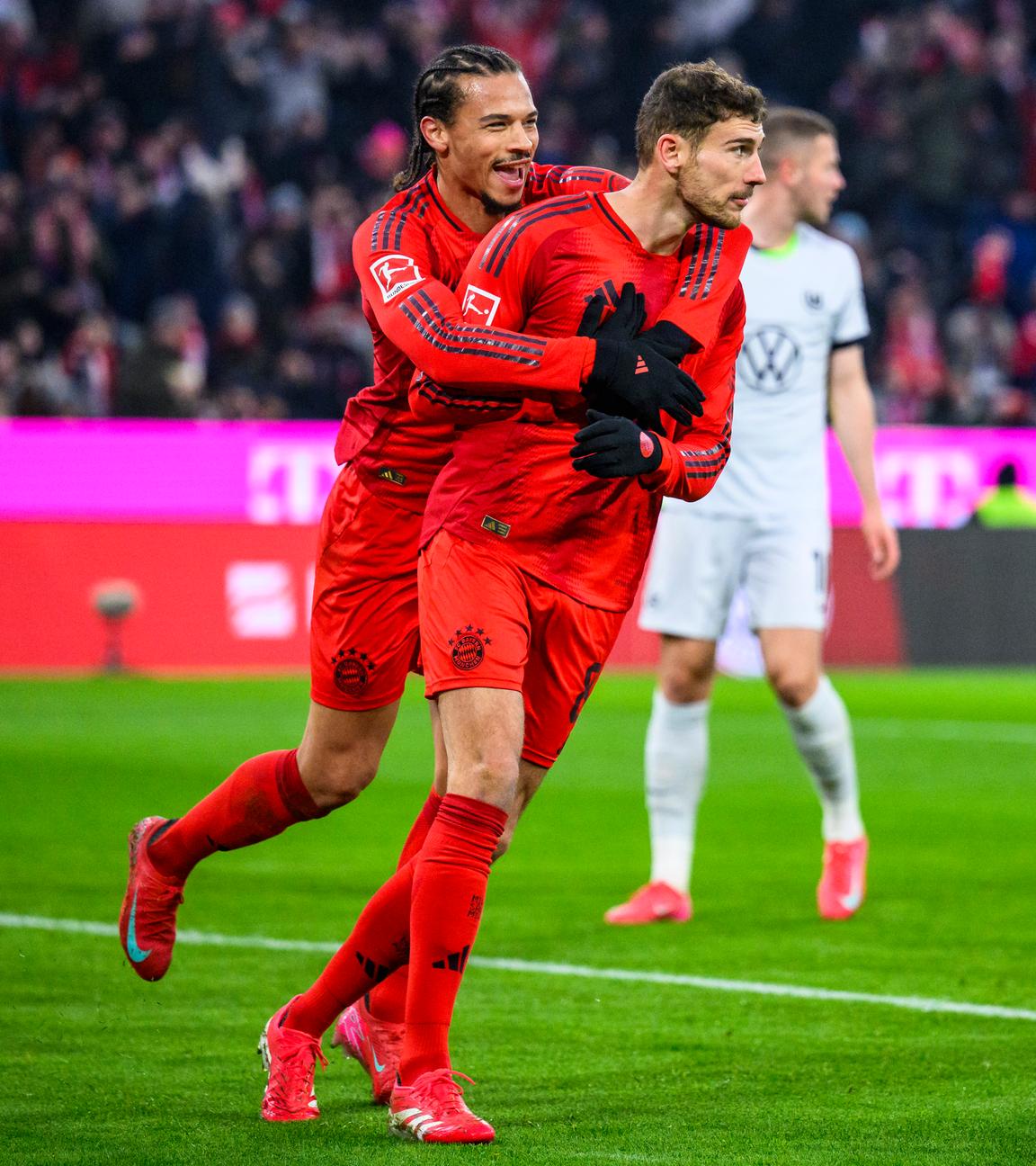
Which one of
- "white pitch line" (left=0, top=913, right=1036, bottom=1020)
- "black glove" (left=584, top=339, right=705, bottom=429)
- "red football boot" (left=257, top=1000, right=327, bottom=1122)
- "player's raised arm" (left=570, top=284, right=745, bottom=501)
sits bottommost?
"white pitch line" (left=0, top=913, right=1036, bottom=1020)

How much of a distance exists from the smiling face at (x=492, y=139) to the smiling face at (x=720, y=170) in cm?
48

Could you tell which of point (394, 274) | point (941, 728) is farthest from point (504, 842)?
point (941, 728)

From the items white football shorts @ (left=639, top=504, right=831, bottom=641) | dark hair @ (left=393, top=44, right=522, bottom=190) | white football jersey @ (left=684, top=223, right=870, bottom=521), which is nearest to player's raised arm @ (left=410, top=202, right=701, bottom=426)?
dark hair @ (left=393, top=44, right=522, bottom=190)

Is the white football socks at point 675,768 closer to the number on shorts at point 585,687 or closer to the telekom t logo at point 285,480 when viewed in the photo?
the number on shorts at point 585,687

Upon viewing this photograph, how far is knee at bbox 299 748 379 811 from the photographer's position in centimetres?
515

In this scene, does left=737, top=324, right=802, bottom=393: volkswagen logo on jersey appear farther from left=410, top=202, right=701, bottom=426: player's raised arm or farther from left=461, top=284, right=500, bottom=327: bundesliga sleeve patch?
left=461, top=284, right=500, bottom=327: bundesliga sleeve patch

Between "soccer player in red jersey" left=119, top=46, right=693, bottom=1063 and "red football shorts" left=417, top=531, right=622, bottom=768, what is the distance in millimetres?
312

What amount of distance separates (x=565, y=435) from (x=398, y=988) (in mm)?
1312

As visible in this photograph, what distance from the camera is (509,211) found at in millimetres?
4957

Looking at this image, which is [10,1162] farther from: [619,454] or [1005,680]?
[1005,680]

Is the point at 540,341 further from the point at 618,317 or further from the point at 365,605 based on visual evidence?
the point at 365,605

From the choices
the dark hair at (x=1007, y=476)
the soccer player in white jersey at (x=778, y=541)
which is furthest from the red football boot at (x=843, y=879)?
the dark hair at (x=1007, y=476)

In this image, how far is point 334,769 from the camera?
5.15m

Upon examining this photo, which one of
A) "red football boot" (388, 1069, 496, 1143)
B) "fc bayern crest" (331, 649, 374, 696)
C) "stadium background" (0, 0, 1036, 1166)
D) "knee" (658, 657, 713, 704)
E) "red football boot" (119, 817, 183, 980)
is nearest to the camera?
"red football boot" (388, 1069, 496, 1143)
